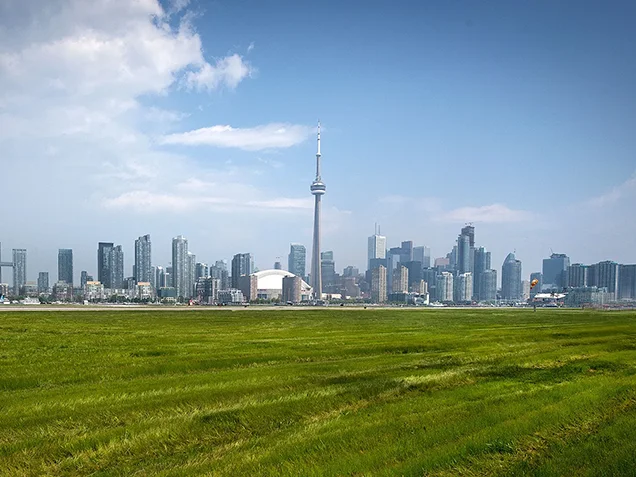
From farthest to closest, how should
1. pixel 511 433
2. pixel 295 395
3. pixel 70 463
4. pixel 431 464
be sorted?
1. pixel 295 395
2. pixel 511 433
3. pixel 70 463
4. pixel 431 464

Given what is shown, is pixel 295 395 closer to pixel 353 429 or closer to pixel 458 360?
pixel 353 429

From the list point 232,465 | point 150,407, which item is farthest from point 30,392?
point 232,465

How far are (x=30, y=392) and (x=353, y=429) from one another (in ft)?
35.6

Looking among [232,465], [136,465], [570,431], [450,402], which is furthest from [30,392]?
[570,431]

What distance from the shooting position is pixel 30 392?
Answer: 17.5 m

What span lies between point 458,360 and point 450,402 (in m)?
10.1

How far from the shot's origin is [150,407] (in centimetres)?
1465

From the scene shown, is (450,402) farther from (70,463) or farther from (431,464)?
(70,463)

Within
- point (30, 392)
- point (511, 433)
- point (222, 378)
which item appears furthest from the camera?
point (222, 378)

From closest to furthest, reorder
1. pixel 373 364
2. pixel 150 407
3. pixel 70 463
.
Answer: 1. pixel 70 463
2. pixel 150 407
3. pixel 373 364

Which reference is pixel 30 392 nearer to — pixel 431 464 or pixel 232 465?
pixel 232 465

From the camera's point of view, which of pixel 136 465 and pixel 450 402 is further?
pixel 450 402

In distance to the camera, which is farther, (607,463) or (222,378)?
(222,378)

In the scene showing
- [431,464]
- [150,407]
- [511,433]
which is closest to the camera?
[431,464]
